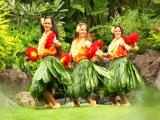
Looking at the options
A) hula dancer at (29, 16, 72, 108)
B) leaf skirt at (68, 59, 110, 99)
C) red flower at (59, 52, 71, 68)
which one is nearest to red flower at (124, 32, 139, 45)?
leaf skirt at (68, 59, 110, 99)

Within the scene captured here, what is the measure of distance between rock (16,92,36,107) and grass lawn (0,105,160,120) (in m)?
2.32

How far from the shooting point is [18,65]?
1184 centimetres

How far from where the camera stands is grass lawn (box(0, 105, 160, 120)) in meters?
6.89

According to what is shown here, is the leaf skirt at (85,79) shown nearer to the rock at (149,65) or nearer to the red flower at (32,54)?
the red flower at (32,54)

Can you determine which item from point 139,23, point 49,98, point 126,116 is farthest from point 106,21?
point 126,116

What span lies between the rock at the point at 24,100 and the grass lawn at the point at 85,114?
232cm

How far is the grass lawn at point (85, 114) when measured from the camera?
6895 millimetres

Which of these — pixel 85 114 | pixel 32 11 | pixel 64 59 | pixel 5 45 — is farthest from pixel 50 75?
pixel 32 11

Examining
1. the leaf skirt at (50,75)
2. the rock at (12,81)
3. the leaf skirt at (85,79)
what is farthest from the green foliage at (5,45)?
the leaf skirt at (50,75)

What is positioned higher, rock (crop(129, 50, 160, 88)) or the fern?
the fern

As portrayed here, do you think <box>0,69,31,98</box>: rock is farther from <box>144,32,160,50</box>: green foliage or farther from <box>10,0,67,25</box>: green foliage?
<box>144,32,160,50</box>: green foliage

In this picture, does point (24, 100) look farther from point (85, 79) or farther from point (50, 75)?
point (50, 75)

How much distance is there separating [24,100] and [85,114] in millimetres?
3241

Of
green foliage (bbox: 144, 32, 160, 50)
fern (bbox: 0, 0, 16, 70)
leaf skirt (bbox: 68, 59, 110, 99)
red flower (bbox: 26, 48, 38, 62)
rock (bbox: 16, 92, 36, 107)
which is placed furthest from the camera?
green foliage (bbox: 144, 32, 160, 50)
